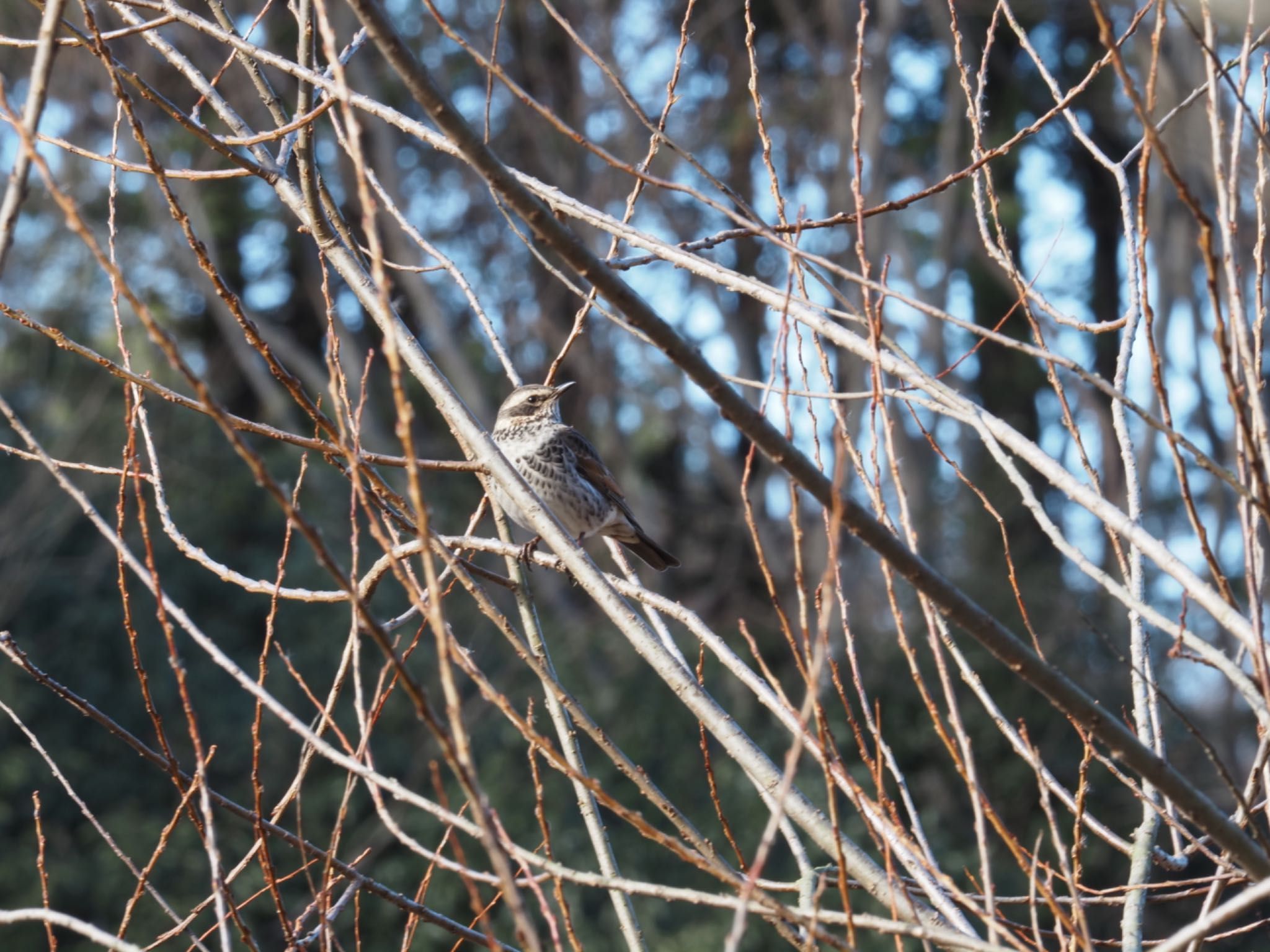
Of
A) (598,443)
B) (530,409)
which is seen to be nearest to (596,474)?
(530,409)

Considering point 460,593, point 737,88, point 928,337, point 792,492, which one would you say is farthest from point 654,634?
point 737,88

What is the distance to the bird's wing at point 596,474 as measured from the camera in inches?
212

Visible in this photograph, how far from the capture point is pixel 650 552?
5.26 metres

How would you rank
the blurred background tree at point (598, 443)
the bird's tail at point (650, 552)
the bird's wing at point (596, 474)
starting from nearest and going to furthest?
the bird's tail at point (650, 552) → the bird's wing at point (596, 474) → the blurred background tree at point (598, 443)

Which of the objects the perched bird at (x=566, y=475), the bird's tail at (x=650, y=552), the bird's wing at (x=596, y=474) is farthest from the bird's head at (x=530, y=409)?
the bird's tail at (x=650, y=552)

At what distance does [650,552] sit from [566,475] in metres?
0.46

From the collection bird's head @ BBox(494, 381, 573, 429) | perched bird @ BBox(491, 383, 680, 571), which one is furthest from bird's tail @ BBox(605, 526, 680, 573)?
bird's head @ BBox(494, 381, 573, 429)

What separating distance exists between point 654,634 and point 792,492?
41 cm

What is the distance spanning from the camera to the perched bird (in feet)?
17.2

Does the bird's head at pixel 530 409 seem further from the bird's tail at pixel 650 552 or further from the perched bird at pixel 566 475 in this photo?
the bird's tail at pixel 650 552

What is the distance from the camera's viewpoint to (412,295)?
12.4m

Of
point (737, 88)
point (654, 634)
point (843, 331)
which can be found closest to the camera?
point (843, 331)

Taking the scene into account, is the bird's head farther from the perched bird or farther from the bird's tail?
the bird's tail

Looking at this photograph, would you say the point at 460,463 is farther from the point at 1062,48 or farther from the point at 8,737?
the point at 1062,48
